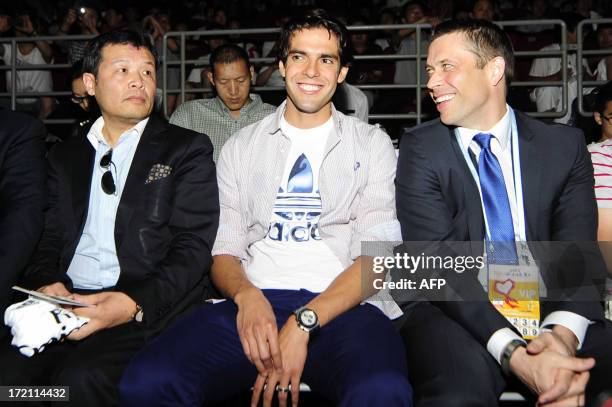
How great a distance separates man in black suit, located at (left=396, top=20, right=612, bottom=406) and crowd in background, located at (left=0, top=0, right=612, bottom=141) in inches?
135

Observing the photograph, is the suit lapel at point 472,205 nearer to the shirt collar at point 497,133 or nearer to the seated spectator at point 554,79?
the shirt collar at point 497,133

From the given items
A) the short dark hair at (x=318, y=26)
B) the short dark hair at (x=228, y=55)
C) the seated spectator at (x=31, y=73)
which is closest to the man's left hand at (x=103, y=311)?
the short dark hair at (x=318, y=26)

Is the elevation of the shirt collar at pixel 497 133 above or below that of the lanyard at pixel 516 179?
above

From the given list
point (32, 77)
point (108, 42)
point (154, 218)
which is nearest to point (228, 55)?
point (108, 42)

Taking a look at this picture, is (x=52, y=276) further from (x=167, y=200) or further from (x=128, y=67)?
(x=128, y=67)

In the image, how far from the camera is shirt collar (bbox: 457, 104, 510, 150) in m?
2.52

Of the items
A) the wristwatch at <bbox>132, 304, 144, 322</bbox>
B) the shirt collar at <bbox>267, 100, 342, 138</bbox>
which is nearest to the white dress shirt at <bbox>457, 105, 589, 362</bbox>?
the shirt collar at <bbox>267, 100, 342, 138</bbox>

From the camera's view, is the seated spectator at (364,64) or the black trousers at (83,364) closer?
the black trousers at (83,364)

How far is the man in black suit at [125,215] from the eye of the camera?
91.7 inches

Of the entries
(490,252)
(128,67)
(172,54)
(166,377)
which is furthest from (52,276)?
(172,54)

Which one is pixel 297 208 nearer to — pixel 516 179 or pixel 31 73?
pixel 516 179

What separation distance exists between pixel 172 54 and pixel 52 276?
537 centimetres

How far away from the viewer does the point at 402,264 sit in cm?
251

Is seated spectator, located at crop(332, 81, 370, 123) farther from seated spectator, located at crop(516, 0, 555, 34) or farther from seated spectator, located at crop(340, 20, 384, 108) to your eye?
seated spectator, located at crop(516, 0, 555, 34)
